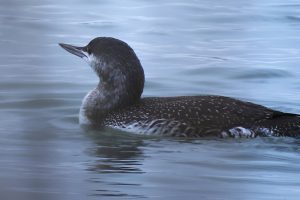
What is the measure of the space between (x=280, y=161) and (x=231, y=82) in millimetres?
3831

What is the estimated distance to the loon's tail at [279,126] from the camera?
831 cm

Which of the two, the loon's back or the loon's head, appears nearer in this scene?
the loon's back

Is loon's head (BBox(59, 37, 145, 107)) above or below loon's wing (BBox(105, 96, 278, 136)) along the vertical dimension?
above

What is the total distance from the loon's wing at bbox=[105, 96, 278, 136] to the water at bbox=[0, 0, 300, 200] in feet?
0.48

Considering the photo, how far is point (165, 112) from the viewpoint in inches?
339

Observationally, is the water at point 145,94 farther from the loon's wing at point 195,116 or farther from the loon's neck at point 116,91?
the loon's neck at point 116,91

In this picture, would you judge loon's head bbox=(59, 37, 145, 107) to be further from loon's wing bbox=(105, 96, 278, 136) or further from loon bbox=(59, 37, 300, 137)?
loon's wing bbox=(105, 96, 278, 136)

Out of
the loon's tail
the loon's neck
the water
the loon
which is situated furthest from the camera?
the loon's neck

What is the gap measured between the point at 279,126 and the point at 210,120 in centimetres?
61

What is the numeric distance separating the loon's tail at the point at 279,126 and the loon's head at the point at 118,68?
1.35m

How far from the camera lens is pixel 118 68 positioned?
9.16 meters

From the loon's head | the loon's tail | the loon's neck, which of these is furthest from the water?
the loon's head

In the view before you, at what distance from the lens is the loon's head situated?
29.9 feet

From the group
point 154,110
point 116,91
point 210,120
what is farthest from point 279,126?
point 116,91
